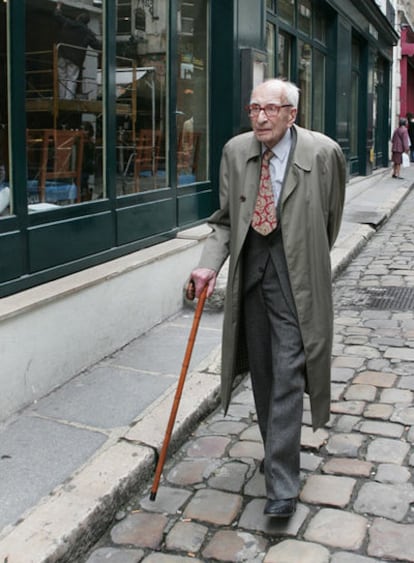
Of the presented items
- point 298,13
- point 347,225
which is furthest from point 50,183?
point 298,13

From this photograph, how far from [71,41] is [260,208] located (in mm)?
2865

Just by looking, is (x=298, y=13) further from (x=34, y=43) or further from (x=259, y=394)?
(x=259, y=394)

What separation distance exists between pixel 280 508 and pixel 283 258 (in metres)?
1.10

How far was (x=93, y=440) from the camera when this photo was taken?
13.5ft

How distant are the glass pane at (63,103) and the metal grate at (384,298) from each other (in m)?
3.06

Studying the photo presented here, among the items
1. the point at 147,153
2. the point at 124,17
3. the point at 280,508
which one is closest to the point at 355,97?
the point at 147,153

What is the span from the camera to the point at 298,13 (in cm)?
1257

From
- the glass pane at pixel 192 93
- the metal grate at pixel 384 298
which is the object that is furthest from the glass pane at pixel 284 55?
the metal grate at pixel 384 298

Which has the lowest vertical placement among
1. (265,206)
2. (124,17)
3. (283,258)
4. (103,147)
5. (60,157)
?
(283,258)

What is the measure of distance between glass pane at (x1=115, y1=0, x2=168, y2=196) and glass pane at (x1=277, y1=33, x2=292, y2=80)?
4.86 metres

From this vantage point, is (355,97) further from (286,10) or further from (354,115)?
(286,10)

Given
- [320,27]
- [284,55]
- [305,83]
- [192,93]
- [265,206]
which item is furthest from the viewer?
[320,27]

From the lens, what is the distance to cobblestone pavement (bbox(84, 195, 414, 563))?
328 centimetres

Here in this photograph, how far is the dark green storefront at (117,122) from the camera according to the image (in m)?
4.85
